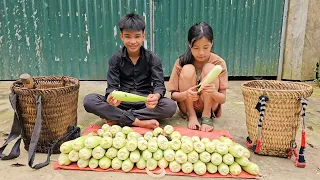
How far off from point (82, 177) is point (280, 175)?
1.39 meters

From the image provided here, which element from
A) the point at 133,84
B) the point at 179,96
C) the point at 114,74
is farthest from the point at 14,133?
the point at 179,96

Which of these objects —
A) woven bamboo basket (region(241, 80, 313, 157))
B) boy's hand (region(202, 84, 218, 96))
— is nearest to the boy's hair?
boy's hand (region(202, 84, 218, 96))

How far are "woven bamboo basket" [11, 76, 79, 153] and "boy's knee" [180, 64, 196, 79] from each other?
3.31ft

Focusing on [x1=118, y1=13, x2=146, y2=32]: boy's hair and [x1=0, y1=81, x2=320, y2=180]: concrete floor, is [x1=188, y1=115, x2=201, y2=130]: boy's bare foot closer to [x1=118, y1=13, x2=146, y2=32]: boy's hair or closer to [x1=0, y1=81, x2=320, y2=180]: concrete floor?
[x1=0, y1=81, x2=320, y2=180]: concrete floor

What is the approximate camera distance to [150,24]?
4629 millimetres

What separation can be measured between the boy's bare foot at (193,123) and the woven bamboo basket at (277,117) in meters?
0.59

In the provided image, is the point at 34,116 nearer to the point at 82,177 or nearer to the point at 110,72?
the point at 82,177

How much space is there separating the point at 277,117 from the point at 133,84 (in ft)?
4.71

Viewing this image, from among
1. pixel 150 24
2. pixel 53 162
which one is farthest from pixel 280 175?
pixel 150 24

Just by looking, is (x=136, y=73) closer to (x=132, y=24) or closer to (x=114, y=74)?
(x=114, y=74)

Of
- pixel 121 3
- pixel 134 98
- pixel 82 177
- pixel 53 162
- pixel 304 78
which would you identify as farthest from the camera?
pixel 304 78

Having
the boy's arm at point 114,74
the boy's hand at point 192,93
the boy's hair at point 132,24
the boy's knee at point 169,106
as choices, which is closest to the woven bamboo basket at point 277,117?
the boy's hand at point 192,93

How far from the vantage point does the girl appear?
2.65 m

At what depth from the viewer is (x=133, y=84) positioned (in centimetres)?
303
